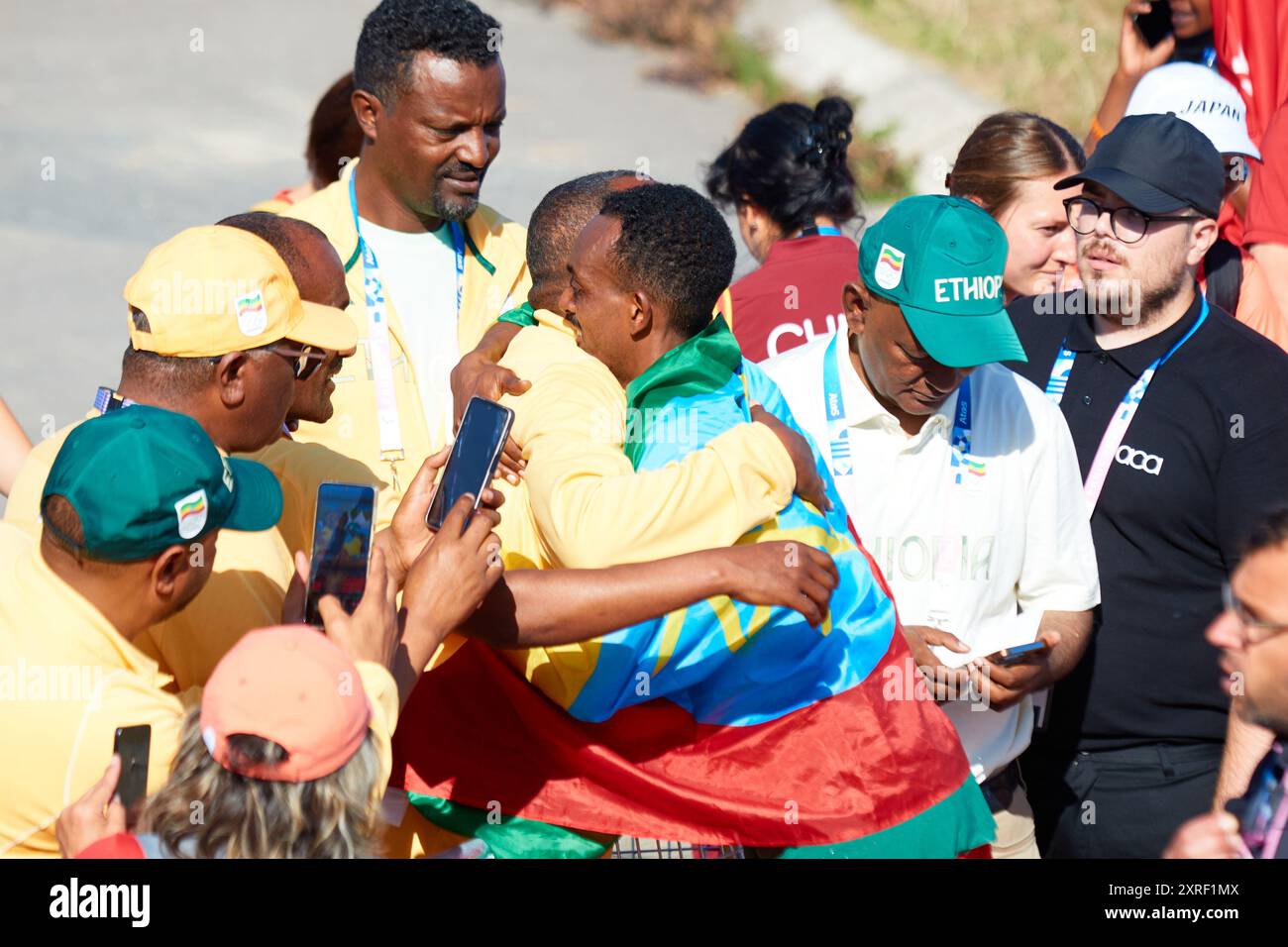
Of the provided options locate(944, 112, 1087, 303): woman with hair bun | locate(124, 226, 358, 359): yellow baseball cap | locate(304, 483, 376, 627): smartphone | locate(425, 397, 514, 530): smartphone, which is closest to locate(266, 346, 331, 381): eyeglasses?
locate(124, 226, 358, 359): yellow baseball cap

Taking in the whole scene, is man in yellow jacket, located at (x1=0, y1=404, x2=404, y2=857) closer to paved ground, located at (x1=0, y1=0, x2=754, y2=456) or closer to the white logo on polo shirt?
the white logo on polo shirt

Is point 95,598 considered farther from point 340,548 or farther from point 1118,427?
point 1118,427

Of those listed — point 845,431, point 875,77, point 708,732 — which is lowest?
point 875,77

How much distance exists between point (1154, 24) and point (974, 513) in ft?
11.6

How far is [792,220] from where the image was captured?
5.44 metres

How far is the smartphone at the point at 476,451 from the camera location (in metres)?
3.12

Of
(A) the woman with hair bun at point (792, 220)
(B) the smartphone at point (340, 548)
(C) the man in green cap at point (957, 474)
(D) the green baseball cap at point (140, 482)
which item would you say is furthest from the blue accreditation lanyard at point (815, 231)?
(D) the green baseball cap at point (140, 482)

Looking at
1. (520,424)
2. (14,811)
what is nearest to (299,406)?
(520,424)

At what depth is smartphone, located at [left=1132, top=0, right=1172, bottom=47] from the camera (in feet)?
21.7

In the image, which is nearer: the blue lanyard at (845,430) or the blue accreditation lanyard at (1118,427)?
the blue lanyard at (845,430)

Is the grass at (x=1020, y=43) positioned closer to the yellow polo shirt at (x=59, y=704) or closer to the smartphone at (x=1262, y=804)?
the smartphone at (x=1262, y=804)

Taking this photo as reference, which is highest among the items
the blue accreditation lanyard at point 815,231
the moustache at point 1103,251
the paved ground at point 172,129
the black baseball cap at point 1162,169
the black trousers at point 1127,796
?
the black baseball cap at point 1162,169

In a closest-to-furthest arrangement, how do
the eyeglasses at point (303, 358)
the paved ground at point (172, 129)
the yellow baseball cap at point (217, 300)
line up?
1. the yellow baseball cap at point (217, 300)
2. the eyeglasses at point (303, 358)
3. the paved ground at point (172, 129)

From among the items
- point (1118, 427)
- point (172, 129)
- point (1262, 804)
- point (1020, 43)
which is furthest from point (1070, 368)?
point (1020, 43)
